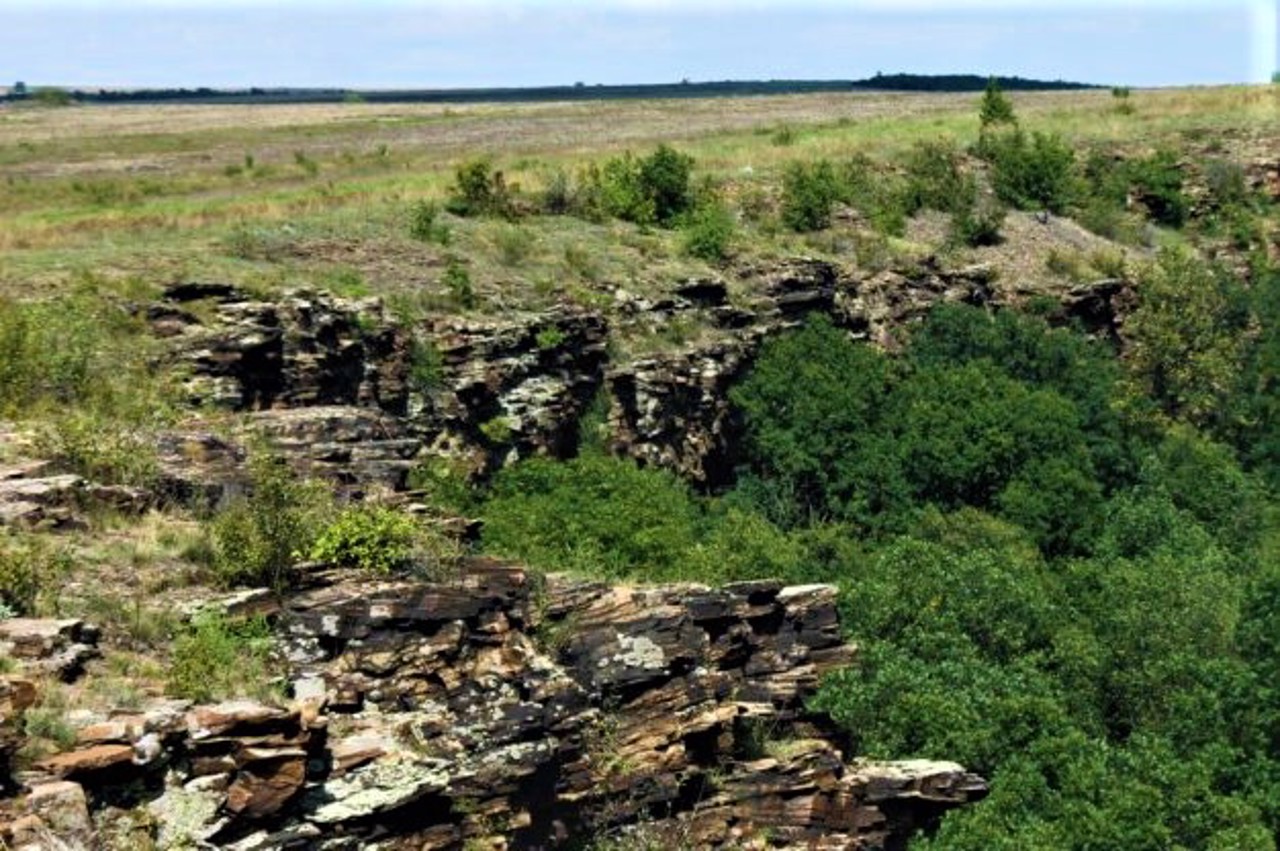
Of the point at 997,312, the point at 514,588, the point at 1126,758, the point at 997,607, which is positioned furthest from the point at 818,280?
the point at 514,588

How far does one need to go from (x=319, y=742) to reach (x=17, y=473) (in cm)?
715

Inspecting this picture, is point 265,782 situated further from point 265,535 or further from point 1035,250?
point 1035,250

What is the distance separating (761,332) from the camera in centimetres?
4638

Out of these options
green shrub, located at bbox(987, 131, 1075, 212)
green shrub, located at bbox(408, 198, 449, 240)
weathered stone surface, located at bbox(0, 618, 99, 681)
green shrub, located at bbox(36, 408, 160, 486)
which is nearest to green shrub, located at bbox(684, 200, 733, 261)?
green shrub, located at bbox(408, 198, 449, 240)

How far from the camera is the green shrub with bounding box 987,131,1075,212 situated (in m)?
63.0

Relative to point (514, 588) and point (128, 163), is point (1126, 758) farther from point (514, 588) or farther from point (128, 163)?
point (128, 163)

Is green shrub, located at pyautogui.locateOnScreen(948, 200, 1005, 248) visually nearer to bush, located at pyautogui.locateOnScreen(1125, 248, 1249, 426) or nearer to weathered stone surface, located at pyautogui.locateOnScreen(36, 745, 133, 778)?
bush, located at pyautogui.locateOnScreen(1125, 248, 1249, 426)

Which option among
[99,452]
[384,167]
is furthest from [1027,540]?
[384,167]

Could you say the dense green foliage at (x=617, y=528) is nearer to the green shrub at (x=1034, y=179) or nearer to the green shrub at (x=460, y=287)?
the green shrub at (x=460, y=287)

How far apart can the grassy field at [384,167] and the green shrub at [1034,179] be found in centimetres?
548

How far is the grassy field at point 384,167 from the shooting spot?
39.3 m

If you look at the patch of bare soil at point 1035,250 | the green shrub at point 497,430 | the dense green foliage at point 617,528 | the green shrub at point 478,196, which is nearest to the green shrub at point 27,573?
the dense green foliage at point 617,528

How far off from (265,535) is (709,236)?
1321 inches

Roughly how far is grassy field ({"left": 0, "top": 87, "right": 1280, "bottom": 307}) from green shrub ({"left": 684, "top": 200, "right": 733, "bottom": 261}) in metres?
0.88
